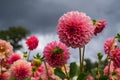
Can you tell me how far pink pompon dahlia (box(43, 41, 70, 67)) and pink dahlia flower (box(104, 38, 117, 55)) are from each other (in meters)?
0.38

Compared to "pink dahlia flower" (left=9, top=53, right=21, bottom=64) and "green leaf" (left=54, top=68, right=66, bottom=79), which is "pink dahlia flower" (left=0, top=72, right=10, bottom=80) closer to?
"pink dahlia flower" (left=9, top=53, right=21, bottom=64)

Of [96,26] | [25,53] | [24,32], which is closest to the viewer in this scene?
[96,26]

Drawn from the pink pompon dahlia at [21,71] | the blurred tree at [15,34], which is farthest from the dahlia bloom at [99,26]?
the blurred tree at [15,34]

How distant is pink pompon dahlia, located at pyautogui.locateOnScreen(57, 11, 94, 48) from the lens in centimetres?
194

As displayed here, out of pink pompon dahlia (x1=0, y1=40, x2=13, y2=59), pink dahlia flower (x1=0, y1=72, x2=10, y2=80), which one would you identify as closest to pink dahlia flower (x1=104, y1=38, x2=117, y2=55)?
pink pompon dahlia (x1=0, y1=40, x2=13, y2=59)

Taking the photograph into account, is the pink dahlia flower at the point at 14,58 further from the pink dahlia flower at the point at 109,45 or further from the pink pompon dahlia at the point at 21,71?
the pink dahlia flower at the point at 109,45

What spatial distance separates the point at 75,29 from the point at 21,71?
1.22 m

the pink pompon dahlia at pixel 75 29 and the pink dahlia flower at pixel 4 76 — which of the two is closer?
the pink pompon dahlia at pixel 75 29

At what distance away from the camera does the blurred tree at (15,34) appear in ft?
163

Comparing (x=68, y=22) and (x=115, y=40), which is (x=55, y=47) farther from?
(x=115, y=40)

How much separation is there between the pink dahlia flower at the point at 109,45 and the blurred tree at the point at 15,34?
4589 cm

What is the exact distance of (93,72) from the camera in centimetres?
251

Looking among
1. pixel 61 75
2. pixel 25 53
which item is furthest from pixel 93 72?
pixel 25 53

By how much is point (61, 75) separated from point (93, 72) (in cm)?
38
